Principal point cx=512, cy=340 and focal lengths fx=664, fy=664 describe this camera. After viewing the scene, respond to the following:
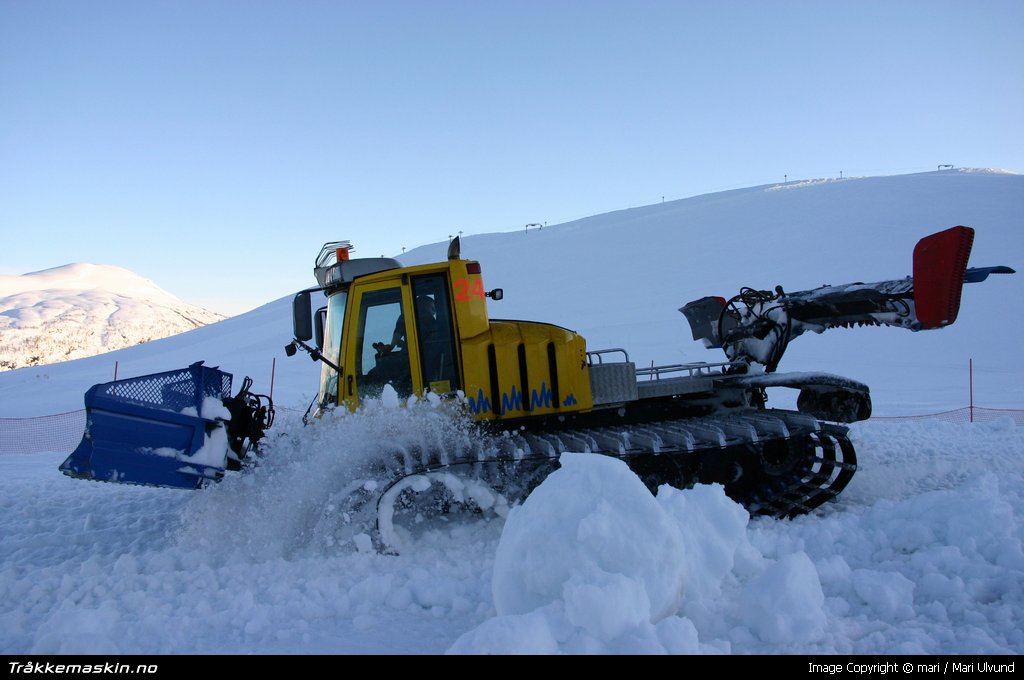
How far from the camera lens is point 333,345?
568 centimetres

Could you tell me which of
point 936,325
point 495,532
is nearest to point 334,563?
point 495,532

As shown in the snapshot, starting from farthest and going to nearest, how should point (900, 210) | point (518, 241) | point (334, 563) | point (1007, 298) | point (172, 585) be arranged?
point (518, 241) → point (900, 210) → point (1007, 298) → point (334, 563) → point (172, 585)

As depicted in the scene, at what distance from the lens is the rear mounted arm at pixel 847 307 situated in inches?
203

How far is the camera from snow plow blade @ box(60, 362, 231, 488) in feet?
15.6

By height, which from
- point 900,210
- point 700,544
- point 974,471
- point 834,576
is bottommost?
point 974,471

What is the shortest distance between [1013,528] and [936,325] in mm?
2072

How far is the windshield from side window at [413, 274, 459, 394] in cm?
70

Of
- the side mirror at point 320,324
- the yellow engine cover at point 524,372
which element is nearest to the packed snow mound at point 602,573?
the yellow engine cover at point 524,372

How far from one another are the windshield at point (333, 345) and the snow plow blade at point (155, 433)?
32.3 inches

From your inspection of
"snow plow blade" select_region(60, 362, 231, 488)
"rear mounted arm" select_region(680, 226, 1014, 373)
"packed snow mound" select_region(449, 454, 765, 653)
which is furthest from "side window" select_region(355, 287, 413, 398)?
"rear mounted arm" select_region(680, 226, 1014, 373)

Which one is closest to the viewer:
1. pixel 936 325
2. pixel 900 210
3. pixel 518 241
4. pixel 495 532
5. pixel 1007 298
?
pixel 495 532

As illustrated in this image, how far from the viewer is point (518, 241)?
4869cm

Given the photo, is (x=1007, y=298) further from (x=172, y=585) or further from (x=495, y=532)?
(x=172, y=585)

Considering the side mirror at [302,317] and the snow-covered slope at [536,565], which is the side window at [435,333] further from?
the side mirror at [302,317]
